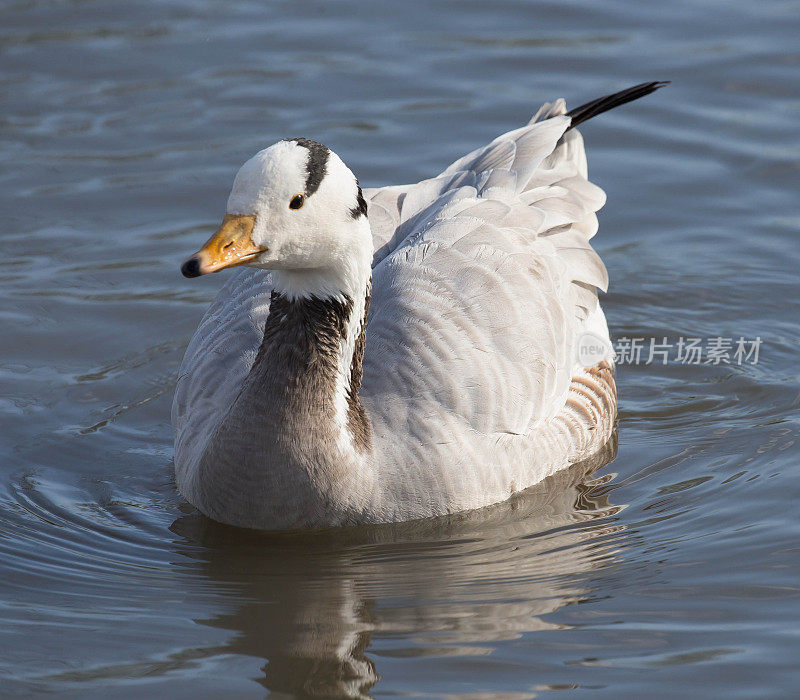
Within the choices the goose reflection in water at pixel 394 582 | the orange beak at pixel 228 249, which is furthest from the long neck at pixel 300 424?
the orange beak at pixel 228 249

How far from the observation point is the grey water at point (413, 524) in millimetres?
6301

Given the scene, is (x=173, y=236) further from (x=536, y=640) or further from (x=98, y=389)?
(x=536, y=640)

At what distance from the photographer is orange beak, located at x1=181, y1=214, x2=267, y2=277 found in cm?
622

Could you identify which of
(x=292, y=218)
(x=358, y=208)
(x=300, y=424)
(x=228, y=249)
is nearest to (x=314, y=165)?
(x=292, y=218)

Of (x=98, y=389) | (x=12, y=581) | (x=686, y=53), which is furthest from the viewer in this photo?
(x=686, y=53)

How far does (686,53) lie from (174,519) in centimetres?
793

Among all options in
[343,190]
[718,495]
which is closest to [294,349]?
[343,190]

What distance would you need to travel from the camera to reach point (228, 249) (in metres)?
6.35

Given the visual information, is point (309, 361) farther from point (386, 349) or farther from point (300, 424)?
point (386, 349)

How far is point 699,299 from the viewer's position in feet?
34.0

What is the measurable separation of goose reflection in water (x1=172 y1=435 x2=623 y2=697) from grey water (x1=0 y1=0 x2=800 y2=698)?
0.06ft

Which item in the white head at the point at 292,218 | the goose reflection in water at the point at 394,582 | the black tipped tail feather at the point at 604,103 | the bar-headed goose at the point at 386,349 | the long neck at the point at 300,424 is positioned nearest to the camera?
the goose reflection in water at the point at 394,582

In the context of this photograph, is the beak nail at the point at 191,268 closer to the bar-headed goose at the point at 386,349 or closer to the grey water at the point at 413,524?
the bar-headed goose at the point at 386,349

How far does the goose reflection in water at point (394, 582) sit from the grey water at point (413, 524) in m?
0.02
